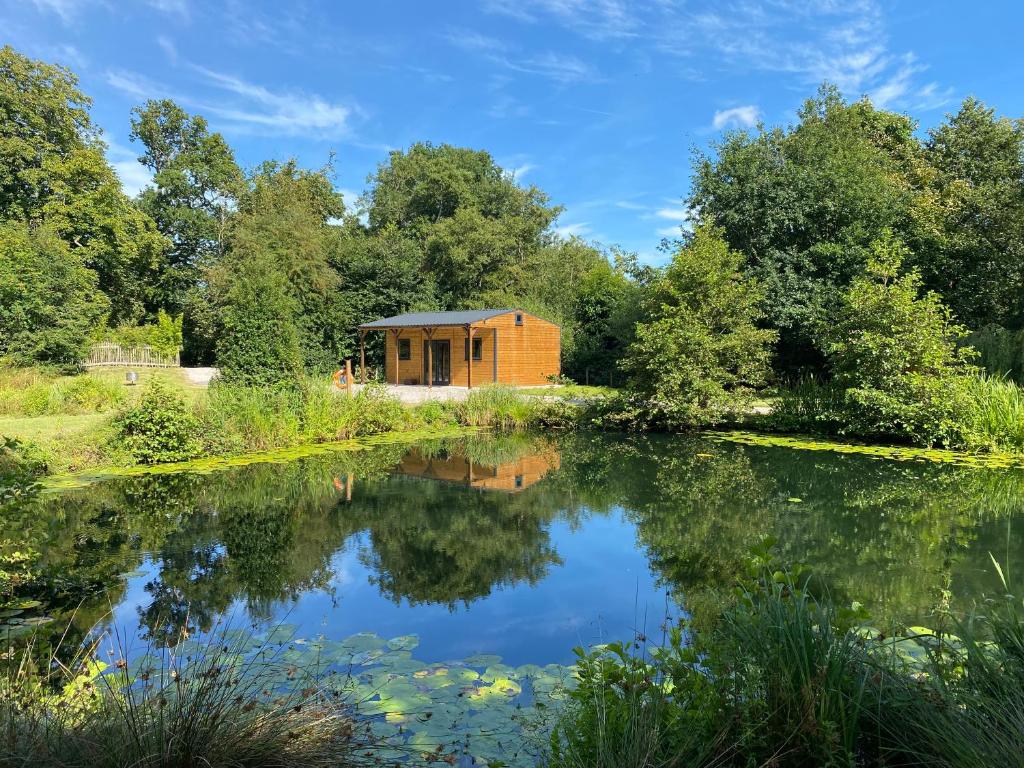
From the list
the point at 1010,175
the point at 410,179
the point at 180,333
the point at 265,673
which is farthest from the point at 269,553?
the point at 410,179

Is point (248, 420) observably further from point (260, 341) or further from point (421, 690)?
point (421, 690)

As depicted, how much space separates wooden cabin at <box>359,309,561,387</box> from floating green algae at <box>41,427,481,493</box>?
9.28m

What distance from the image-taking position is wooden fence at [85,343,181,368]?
24.2m

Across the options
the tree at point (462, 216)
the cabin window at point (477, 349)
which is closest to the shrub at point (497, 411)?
the cabin window at point (477, 349)

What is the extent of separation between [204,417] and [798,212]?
16264 mm

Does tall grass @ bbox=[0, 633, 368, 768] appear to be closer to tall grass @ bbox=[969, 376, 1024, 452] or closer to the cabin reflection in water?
the cabin reflection in water

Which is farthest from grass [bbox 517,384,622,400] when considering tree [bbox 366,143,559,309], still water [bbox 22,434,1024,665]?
still water [bbox 22,434,1024,665]

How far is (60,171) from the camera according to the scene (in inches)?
1080

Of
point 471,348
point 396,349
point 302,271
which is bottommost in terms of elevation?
point 471,348

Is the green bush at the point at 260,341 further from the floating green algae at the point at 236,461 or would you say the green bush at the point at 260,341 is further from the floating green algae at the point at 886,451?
the floating green algae at the point at 886,451

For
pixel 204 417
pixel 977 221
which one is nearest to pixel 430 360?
pixel 204 417

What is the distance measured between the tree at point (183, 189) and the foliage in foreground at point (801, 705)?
35.4 metres

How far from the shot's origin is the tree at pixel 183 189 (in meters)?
34.4

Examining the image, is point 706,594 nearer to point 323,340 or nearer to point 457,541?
point 457,541
